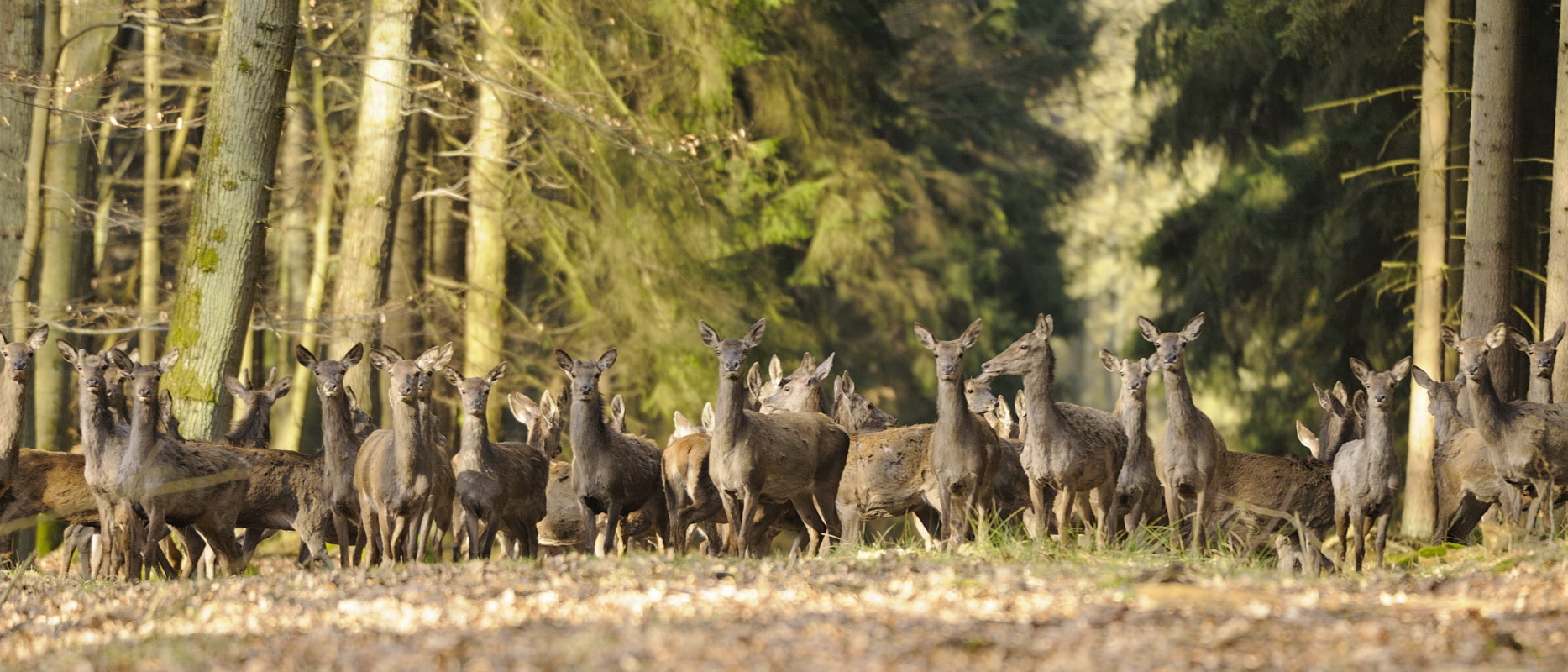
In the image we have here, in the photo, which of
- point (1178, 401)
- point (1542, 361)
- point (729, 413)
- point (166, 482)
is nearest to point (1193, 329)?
point (1178, 401)

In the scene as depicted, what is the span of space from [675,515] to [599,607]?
6342 mm

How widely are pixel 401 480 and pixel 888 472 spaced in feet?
14.3

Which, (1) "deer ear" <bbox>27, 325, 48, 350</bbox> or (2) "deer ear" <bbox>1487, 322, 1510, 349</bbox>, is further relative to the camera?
(2) "deer ear" <bbox>1487, 322, 1510, 349</bbox>

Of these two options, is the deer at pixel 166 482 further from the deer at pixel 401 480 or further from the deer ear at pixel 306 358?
the deer at pixel 401 480

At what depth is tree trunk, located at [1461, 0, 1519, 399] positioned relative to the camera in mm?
16125

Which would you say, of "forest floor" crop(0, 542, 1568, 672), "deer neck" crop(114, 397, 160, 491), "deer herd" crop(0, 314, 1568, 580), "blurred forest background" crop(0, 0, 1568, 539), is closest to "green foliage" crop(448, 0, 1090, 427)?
"blurred forest background" crop(0, 0, 1568, 539)

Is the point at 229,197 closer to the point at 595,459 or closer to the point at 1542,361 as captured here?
the point at 595,459

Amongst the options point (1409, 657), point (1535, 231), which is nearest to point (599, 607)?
point (1409, 657)

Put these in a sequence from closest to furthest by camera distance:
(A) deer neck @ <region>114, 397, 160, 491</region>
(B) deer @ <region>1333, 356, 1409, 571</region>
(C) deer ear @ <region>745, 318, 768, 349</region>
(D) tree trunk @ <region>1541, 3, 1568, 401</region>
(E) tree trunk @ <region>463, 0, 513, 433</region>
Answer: (A) deer neck @ <region>114, 397, 160, 491</region> → (B) deer @ <region>1333, 356, 1409, 571</region> → (C) deer ear @ <region>745, 318, 768, 349</region> → (D) tree trunk @ <region>1541, 3, 1568, 401</region> → (E) tree trunk @ <region>463, 0, 513, 433</region>

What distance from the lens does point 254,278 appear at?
14273 millimetres

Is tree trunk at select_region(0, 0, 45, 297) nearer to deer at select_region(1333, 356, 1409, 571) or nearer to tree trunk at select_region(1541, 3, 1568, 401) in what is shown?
deer at select_region(1333, 356, 1409, 571)

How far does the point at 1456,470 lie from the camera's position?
15039 mm

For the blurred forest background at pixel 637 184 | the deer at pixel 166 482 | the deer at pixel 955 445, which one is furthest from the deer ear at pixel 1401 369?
the deer at pixel 166 482

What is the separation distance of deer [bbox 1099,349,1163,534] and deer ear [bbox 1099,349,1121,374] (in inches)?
13.6
